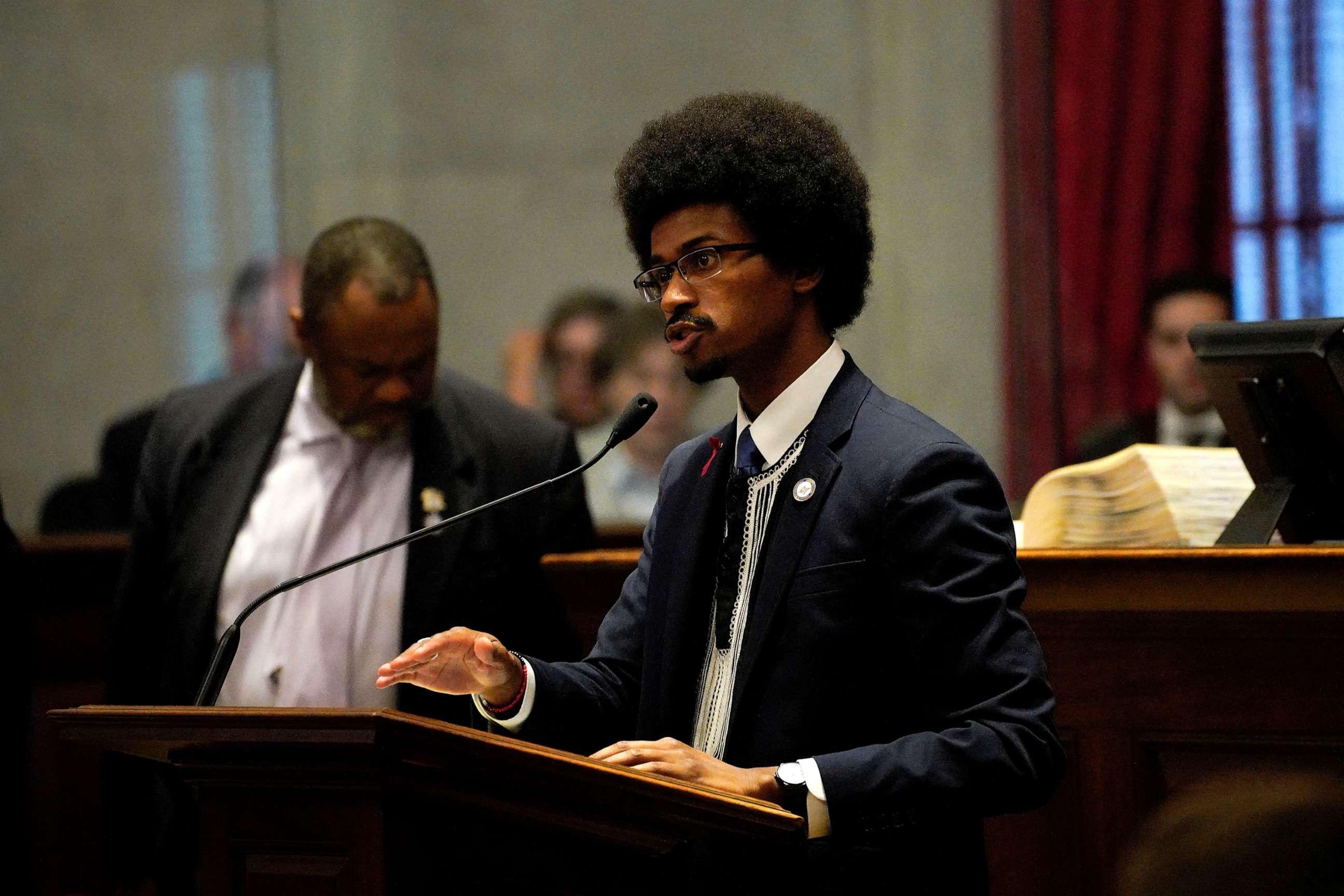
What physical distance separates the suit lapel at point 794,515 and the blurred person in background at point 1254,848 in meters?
1.09

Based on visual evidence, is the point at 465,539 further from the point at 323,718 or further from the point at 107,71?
the point at 107,71

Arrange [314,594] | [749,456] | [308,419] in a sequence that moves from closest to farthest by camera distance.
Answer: [749,456], [314,594], [308,419]

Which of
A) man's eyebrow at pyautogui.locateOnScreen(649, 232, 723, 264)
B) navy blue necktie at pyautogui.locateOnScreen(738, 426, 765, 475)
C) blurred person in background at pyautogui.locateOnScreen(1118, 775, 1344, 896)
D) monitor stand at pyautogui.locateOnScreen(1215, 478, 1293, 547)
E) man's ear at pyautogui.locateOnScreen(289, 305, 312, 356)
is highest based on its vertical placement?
man's eyebrow at pyautogui.locateOnScreen(649, 232, 723, 264)

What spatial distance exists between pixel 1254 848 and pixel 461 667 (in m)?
1.28

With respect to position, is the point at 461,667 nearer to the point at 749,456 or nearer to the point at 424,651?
the point at 424,651

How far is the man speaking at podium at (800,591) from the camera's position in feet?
5.68

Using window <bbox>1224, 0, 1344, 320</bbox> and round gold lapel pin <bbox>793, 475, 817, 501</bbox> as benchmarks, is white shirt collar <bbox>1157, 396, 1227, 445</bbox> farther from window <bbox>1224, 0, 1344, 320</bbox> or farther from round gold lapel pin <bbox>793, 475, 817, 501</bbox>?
round gold lapel pin <bbox>793, 475, 817, 501</bbox>

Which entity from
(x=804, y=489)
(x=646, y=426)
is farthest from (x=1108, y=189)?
(x=804, y=489)

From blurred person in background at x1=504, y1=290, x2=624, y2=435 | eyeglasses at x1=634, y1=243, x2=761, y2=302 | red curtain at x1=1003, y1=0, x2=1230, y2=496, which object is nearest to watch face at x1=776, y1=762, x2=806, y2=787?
eyeglasses at x1=634, y1=243, x2=761, y2=302

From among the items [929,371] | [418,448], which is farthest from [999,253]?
[418,448]

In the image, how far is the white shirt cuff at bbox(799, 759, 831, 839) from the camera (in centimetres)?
170

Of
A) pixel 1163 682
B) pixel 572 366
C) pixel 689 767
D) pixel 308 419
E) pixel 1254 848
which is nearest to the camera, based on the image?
pixel 1254 848

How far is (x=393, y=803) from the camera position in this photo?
1551 mm

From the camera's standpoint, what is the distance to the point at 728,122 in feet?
7.09
